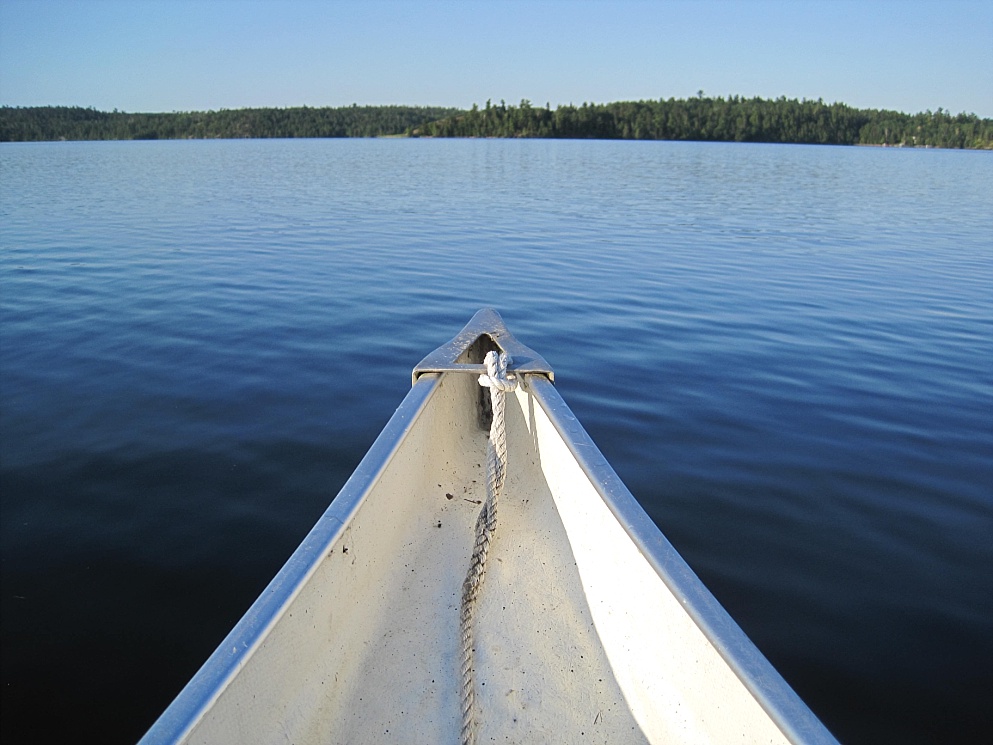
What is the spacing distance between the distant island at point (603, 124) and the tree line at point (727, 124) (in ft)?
0.49

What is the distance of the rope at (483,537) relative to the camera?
6.93 ft

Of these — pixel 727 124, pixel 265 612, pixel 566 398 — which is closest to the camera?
pixel 265 612

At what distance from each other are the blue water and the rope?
3.73ft

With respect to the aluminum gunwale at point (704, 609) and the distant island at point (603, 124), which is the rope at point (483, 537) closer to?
the aluminum gunwale at point (704, 609)

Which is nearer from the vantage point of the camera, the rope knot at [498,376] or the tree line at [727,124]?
the rope knot at [498,376]

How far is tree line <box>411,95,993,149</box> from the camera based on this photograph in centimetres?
10000

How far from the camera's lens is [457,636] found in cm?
247

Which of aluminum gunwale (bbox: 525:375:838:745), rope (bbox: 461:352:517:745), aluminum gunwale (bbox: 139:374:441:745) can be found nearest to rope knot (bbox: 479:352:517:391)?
rope (bbox: 461:352:517:745)

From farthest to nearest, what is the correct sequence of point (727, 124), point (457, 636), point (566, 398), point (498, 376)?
point (727, 124), point (566, 398), point (498, 376), point (457, 636)

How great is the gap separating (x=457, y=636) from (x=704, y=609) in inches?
40.6

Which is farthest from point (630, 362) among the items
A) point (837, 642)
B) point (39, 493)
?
point (39, 493)

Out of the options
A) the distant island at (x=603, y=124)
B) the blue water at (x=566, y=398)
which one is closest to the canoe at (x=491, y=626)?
the blue water at (x=566, y=398)

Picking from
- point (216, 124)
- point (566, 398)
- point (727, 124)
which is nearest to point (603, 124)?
point (727, 124)

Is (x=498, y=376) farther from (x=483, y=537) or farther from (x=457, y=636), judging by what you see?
(x=457, y=636)
